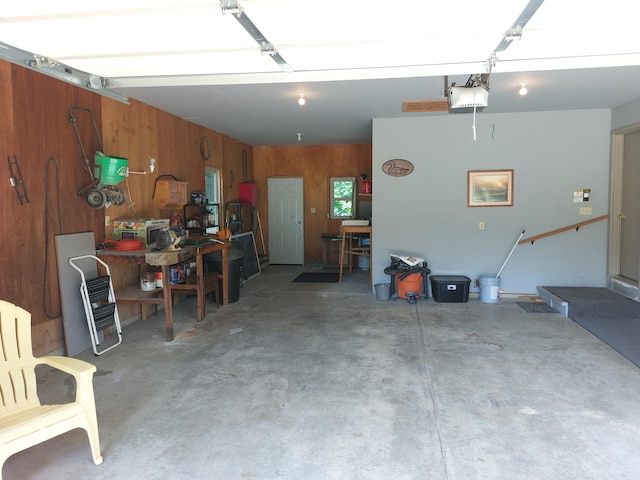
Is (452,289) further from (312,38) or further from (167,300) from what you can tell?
(312,38)

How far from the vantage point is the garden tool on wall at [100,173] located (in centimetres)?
403

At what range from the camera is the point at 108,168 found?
13.4 feet

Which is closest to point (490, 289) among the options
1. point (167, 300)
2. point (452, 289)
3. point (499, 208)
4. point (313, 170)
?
point (452, 289)

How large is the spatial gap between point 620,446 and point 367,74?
102 inches

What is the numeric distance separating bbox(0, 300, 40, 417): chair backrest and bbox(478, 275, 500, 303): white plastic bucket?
17.2ft

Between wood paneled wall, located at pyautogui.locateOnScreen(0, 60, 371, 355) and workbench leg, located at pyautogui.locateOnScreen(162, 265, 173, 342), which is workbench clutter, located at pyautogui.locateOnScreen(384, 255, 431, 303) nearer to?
workbench leg, located at pyautogui.locateOnScreen(162, 265, 173, 342)

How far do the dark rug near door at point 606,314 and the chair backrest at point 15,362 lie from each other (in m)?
4.70

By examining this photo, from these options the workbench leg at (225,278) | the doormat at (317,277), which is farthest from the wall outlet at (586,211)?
the workbench leg at (225,278)

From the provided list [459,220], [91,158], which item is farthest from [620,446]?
[91,158]

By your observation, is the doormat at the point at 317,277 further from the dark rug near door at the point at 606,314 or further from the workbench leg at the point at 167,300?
the dark rug near door at the point at 606,314

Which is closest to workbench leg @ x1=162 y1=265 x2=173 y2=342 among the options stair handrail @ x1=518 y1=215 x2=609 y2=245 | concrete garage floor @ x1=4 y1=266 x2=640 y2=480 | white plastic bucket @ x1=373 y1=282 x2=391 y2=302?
concrete garage floor @ x1=4 y1=266 x2=640 y2=480

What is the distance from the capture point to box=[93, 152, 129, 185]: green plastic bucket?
13.3 feet

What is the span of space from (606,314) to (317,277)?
449 cm

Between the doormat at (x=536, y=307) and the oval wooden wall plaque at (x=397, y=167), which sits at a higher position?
the oval wooden wall plaque at (x=397, y=167)
